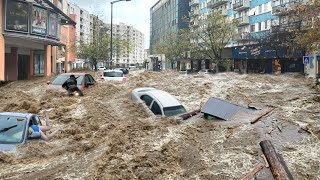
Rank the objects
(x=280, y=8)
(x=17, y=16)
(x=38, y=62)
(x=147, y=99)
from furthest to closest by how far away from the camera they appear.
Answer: (x=280, y=8), (x=38, y=62), (x=17, y=16), (x=147, y=99)

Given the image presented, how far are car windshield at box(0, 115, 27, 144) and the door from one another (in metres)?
28.4

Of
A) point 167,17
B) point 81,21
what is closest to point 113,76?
point 167,17

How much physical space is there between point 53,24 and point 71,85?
17.7 m

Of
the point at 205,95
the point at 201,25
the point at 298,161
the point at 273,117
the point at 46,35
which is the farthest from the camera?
the point at 201,25

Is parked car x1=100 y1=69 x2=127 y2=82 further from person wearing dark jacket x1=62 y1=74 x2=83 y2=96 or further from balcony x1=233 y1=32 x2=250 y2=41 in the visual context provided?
balcony x1=233 y1=32 x2=250 y2=41

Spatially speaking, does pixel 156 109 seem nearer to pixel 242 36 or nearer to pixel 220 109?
pixel 220 109

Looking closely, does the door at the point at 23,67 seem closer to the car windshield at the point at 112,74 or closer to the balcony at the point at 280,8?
the car windshield at the point at 112,74

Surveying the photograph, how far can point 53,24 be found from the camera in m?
32.4

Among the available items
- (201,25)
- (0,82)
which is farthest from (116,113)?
(201,25)

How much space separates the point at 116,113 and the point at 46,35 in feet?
64.3

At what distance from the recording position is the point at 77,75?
18.0m

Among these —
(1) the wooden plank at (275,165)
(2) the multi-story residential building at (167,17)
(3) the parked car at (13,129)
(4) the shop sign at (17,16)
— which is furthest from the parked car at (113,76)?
(2) the multi-story residential building at (167,17)

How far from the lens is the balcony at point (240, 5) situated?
5591 centimetres

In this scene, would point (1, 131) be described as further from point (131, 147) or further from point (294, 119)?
point (294, 119)
